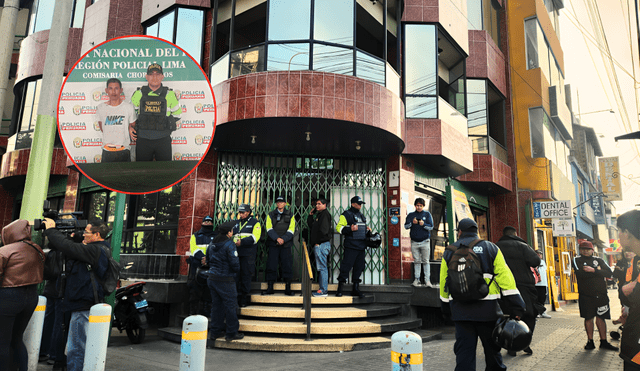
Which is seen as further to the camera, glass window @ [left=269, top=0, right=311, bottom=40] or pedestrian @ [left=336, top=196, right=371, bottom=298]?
glass window @ [left=269, top=0, right=311, bottom=40]

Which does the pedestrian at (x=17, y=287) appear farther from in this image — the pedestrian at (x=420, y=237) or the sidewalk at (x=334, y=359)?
the pedestrian at (x=420, y=237)

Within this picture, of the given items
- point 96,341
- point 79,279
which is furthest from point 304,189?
point 96,341

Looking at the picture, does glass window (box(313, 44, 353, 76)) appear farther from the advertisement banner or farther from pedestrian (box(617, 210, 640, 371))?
the advertisement banner

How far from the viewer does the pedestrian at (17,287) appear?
13.8ft

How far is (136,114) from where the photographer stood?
638 cm

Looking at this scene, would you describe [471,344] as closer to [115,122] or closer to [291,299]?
[291,299]

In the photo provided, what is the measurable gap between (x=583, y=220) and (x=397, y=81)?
2202cm

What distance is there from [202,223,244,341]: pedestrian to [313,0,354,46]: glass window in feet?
16.5

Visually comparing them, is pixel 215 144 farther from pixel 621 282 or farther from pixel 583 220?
pixel 583 220

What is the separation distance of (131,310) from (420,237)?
19.2 feet

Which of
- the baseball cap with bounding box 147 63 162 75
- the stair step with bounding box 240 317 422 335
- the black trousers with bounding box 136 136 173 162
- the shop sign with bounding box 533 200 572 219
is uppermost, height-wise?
the baseball cap with bounding box 147 63 162 75

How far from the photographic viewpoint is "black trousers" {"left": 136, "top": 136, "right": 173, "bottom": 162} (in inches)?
Answer: 254

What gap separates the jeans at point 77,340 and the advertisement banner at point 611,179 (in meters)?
38.7

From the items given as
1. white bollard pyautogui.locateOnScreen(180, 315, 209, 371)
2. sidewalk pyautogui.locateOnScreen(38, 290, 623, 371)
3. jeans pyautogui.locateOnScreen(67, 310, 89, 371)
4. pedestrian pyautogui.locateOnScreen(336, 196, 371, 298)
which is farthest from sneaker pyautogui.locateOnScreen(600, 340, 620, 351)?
jeans pyautogui.locateOnScreen(67, 310, 89, 371)
